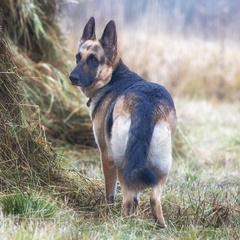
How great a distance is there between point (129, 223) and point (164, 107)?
0.88 meters

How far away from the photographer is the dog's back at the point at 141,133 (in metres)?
4.37

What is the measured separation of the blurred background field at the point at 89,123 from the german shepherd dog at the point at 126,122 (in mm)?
296

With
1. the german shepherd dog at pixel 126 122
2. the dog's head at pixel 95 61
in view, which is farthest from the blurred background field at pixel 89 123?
the dog's head at pixel 95 61

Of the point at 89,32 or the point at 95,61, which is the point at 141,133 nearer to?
the point at 95,61

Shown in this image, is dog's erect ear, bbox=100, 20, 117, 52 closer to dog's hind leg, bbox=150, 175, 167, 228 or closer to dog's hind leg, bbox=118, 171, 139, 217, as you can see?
dog's hind leg, bbox=118, 171, 139, 217

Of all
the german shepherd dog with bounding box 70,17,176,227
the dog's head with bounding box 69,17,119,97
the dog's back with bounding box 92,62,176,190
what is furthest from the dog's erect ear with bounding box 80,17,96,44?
the dog's back with bounding box 92,62,176,190

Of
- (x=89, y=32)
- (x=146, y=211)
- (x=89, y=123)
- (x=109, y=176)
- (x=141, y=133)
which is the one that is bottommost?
(x=89, y=123)

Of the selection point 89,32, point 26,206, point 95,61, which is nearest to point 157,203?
point 26,206

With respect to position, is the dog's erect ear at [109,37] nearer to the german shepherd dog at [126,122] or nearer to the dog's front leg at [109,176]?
the german shepherd dog at [126,122]

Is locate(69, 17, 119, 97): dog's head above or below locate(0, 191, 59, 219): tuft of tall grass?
above

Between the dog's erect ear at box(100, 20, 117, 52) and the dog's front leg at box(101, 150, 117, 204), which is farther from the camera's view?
the dog's erect ear at box(100, 20, 117, 52)

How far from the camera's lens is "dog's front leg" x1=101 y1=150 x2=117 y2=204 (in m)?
5.12

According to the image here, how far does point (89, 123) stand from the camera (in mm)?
7816

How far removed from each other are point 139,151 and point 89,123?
3.48 m
